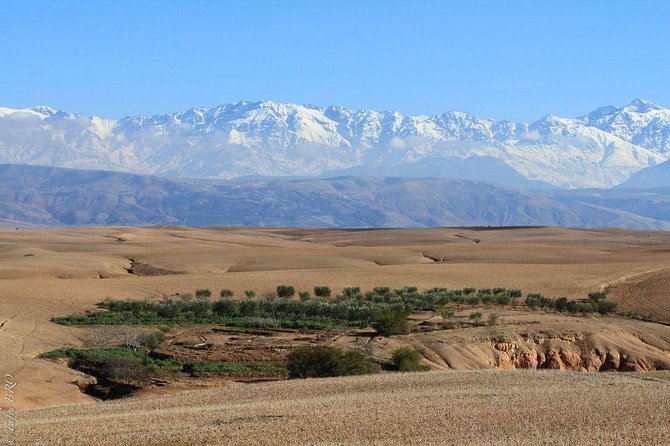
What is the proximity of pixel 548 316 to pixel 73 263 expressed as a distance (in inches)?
1562

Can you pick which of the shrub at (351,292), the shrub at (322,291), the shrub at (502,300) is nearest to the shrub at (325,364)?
the shrub at (502,300)

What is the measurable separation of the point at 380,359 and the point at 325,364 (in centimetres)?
363

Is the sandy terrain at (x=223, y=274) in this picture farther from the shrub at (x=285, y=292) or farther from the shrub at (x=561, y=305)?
the shrub at (x=561, y=305)

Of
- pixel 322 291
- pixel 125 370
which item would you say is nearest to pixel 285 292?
pixel 322 291

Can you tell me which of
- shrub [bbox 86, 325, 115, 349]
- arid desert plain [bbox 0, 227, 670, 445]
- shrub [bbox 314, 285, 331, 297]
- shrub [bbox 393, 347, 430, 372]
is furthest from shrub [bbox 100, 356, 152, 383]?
shrub [bbox 314, 285, 331, 297]

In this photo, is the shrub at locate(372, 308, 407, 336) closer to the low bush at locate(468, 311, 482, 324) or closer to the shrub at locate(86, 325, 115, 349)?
the low bush at locate(468, 311, 482, 324)

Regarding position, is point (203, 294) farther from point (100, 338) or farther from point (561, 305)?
point (561, 305)

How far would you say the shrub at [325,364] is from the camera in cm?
3231

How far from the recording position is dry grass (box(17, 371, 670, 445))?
64.8ft

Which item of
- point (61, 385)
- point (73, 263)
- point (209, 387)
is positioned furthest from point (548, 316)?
point (73, 263)

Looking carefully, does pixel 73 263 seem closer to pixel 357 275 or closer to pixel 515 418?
pixel 357 275

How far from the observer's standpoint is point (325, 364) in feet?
106

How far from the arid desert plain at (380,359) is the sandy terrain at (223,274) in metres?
0.16

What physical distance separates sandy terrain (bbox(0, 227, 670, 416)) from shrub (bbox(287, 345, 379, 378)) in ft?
20.7
